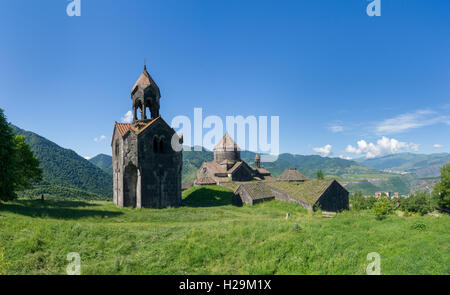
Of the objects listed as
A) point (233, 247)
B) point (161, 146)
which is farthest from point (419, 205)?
point (161, 146)

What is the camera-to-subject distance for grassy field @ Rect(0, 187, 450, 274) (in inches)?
389

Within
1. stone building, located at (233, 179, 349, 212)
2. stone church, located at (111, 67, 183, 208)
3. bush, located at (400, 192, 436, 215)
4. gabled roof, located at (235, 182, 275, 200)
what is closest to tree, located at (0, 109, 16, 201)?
stone church, located at (111, 67, 183, 208)

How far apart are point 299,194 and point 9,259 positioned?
2629cm

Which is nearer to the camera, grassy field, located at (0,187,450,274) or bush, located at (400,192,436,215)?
grassy field, located at (0,187,450,274)

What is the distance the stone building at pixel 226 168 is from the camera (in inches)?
1800

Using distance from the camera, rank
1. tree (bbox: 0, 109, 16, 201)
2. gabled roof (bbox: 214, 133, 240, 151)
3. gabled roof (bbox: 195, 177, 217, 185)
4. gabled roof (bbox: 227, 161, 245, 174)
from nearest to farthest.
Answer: tree (bbox: 0, 109, 16, 201) → gabled roof (bbox: 195, 177, 217, 185) → gabled roof (bbox: 227, 161, 245, 174) → gabled roof (bbox: 214, 133, 240, 151)

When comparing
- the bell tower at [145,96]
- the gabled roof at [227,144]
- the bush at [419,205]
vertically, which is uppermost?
the bell tower at [145,96]

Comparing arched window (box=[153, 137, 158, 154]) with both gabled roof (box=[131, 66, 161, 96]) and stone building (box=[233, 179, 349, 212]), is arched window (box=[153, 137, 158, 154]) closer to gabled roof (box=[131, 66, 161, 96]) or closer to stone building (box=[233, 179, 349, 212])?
gabled roof (box=[131, 66, 161, 96])

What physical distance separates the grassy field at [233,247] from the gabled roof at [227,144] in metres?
36.2

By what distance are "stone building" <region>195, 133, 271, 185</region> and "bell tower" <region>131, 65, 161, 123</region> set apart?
63.3 feet

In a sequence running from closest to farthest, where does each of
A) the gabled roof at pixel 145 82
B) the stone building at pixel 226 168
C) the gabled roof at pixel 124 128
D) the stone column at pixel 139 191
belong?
the stone column at pixel 139 191, the gabled roof at pixel 124 128, the gabled roof at pixel 145 82, the stone building at pixel 226 168

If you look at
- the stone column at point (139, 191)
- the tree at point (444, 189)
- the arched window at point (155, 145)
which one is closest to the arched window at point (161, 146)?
the arched window at point (155, 145)

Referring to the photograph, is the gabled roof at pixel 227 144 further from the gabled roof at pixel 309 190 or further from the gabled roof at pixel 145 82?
the gabled roof at pixel 145 82

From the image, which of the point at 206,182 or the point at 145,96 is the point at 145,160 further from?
the point at 206,182
